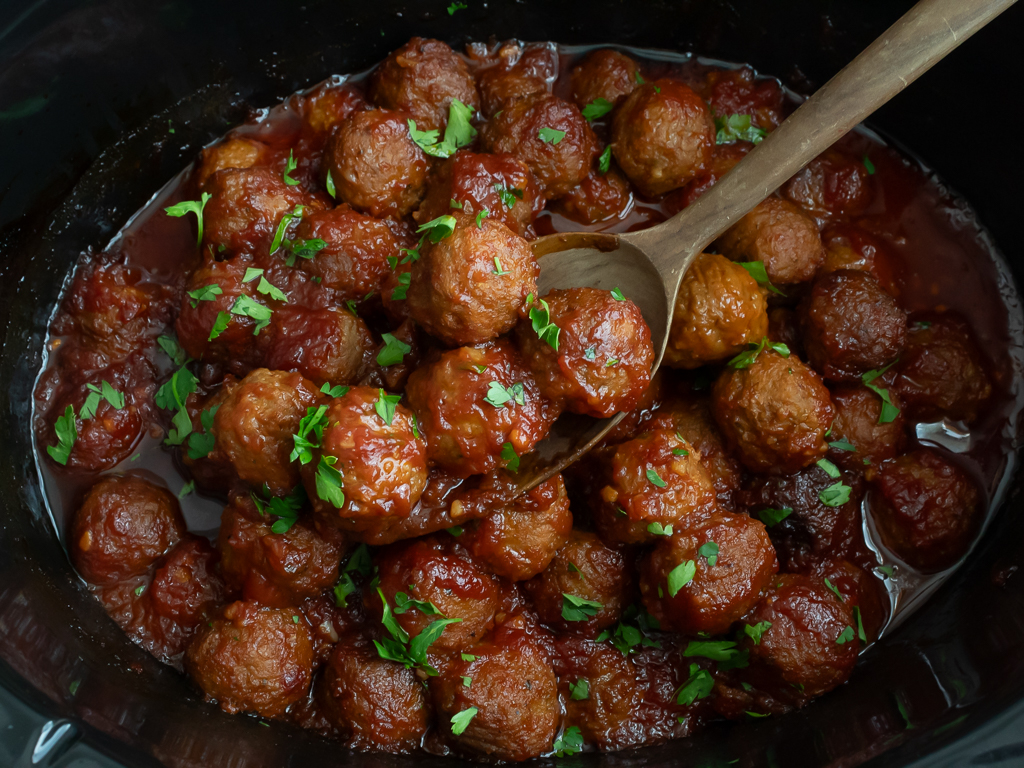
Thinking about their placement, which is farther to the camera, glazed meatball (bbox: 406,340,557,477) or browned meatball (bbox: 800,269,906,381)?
browned meatball (bbox: 800,269,906,381)

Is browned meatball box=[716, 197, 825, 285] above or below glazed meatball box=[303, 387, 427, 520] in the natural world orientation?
below

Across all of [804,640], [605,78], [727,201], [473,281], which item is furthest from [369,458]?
[605,78]

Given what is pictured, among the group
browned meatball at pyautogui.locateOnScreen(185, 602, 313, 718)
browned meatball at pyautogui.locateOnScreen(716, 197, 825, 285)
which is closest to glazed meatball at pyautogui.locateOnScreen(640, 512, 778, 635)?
browned meatball at pyautogui.locateOnScreen(716, 197, 825, 285)

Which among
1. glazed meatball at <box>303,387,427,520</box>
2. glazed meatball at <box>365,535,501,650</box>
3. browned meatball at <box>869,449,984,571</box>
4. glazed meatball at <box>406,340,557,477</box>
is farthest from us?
browned meatball at <box>869,449,984,571</box>

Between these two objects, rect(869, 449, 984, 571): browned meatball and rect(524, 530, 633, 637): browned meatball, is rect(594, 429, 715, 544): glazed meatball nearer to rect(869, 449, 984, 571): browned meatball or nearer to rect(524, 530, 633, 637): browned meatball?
rect(524, 530, 633, 637): browned meatball

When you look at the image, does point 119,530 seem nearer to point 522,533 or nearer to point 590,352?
point 522,533

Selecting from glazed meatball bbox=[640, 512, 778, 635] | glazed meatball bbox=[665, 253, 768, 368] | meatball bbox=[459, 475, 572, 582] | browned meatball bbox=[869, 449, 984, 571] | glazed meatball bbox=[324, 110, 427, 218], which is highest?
glazed meatball bbox=[324, 110, 427, 218]

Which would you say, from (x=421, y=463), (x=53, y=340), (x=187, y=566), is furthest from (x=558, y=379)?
(x=53, y=340)
